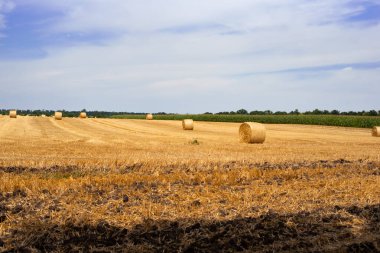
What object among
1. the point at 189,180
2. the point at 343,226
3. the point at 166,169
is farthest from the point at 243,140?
the point at 343,226

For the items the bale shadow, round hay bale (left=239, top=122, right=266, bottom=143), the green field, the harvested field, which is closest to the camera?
the bale shadow

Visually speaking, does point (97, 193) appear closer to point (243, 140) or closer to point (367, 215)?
point (367, 215)

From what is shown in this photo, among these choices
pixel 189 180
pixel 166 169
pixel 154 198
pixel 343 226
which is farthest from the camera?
pixel 166 169

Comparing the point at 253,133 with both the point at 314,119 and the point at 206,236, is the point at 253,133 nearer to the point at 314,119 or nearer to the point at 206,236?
the point at 206,236

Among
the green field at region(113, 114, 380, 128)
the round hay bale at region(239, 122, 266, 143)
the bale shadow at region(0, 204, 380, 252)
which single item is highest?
the green field at region(113, 114, 380, 128)

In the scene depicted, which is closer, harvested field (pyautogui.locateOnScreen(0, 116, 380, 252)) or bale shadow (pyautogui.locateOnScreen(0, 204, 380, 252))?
bale shadow (pyautogui.locateOnScreen(0, 204, 380, 252))

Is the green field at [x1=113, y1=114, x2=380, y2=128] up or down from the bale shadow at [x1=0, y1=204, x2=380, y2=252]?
up

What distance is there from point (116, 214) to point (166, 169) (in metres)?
5.71

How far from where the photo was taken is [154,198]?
384 inches

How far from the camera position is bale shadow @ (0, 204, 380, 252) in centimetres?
689

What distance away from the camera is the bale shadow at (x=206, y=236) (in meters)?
6.89

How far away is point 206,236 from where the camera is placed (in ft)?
23.8

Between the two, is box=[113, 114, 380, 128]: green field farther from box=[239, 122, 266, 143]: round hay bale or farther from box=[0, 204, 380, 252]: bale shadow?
box=[0, 204, 380, 252]: bale shadow

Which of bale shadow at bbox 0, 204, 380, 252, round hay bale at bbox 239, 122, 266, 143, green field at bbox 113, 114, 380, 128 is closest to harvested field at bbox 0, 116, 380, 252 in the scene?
bale shadow at bbox 0, 204, 380, 252
